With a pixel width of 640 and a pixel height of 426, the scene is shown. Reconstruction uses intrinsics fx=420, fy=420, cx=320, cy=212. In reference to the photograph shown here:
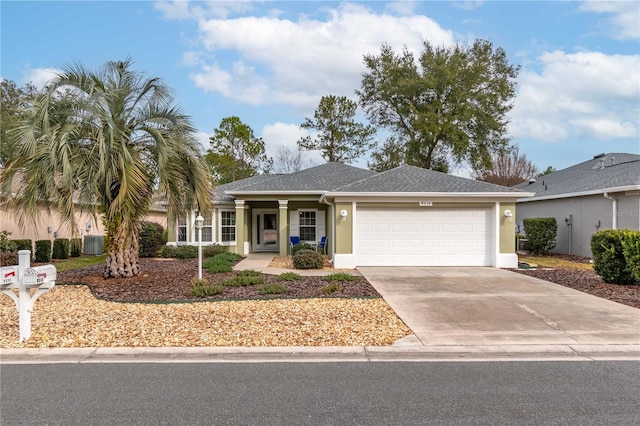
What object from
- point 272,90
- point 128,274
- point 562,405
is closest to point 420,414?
point 562,405

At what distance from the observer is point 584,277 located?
11078mm

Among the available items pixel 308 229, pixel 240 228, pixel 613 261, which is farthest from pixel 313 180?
pixel 613 261

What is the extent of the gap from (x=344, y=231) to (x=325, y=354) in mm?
8247

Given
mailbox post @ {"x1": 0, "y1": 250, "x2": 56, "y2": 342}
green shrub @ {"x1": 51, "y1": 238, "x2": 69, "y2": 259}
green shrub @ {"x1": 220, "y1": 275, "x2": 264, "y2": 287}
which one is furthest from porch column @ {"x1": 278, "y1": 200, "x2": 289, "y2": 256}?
mailbox post @ {"x1": 0, "y1": 250, "x2": 56, "y2": 342}

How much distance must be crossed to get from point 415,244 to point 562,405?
9845 millimetres

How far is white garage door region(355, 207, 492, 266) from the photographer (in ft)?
44.5

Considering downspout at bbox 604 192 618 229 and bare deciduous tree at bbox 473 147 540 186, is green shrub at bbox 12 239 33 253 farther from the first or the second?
bare deciduous tree at bbox 473 147 540 186

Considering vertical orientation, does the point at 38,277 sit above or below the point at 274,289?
above

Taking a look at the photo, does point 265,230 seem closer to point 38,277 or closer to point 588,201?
point 588,201

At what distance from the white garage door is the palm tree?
17.8ft

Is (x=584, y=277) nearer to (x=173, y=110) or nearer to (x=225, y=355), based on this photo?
(x=225, y=355)

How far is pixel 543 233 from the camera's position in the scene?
1739cm

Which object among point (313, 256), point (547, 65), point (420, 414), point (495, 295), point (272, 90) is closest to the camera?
point (420, 414)

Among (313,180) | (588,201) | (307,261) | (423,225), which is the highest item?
(313,180)
